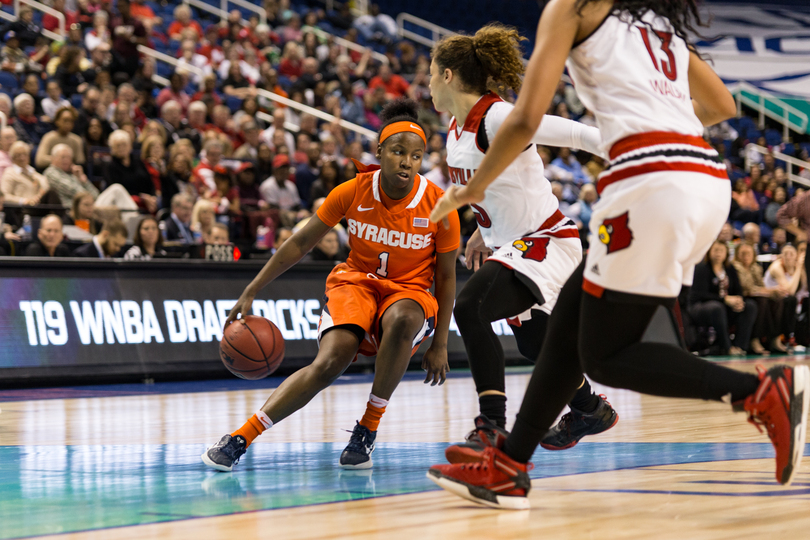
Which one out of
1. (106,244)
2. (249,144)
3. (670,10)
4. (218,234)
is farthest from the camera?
(249,144)

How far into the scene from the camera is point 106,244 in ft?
28.9

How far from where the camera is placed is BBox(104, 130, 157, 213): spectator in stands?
10.5m

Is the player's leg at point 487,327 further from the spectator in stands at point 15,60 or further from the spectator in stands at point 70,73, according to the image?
the spectator in stands at point 15,60

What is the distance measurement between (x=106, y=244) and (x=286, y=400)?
17.8 feet

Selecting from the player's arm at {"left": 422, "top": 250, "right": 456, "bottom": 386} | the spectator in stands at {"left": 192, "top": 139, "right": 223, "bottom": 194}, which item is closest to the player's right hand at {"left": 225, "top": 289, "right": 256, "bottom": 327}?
the player's arm at {"left": 422, "top": 250, "right": 456, "bottom": 386}

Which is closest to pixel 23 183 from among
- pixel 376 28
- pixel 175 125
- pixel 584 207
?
pixel 175 125

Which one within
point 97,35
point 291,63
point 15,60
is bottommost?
point 15,60

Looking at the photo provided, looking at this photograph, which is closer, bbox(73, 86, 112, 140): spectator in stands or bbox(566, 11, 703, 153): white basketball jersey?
bbox(566, 11, 703, 153): white basketball jersey

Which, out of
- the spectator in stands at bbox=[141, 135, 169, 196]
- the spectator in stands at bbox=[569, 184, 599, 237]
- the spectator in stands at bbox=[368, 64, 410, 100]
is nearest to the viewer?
the spectator in stands at bbox=[141, 135, 169, 196]

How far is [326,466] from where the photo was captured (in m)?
4.04

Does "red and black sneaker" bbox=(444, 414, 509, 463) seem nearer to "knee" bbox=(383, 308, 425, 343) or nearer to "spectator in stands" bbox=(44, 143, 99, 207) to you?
"knee" bbox=(383, 308, 425, 343)

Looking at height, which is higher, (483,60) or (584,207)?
(584,207)

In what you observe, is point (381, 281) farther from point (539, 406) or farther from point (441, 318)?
point (539, 406)

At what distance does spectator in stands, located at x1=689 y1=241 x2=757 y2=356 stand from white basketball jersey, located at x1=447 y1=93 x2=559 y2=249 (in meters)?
8.66
